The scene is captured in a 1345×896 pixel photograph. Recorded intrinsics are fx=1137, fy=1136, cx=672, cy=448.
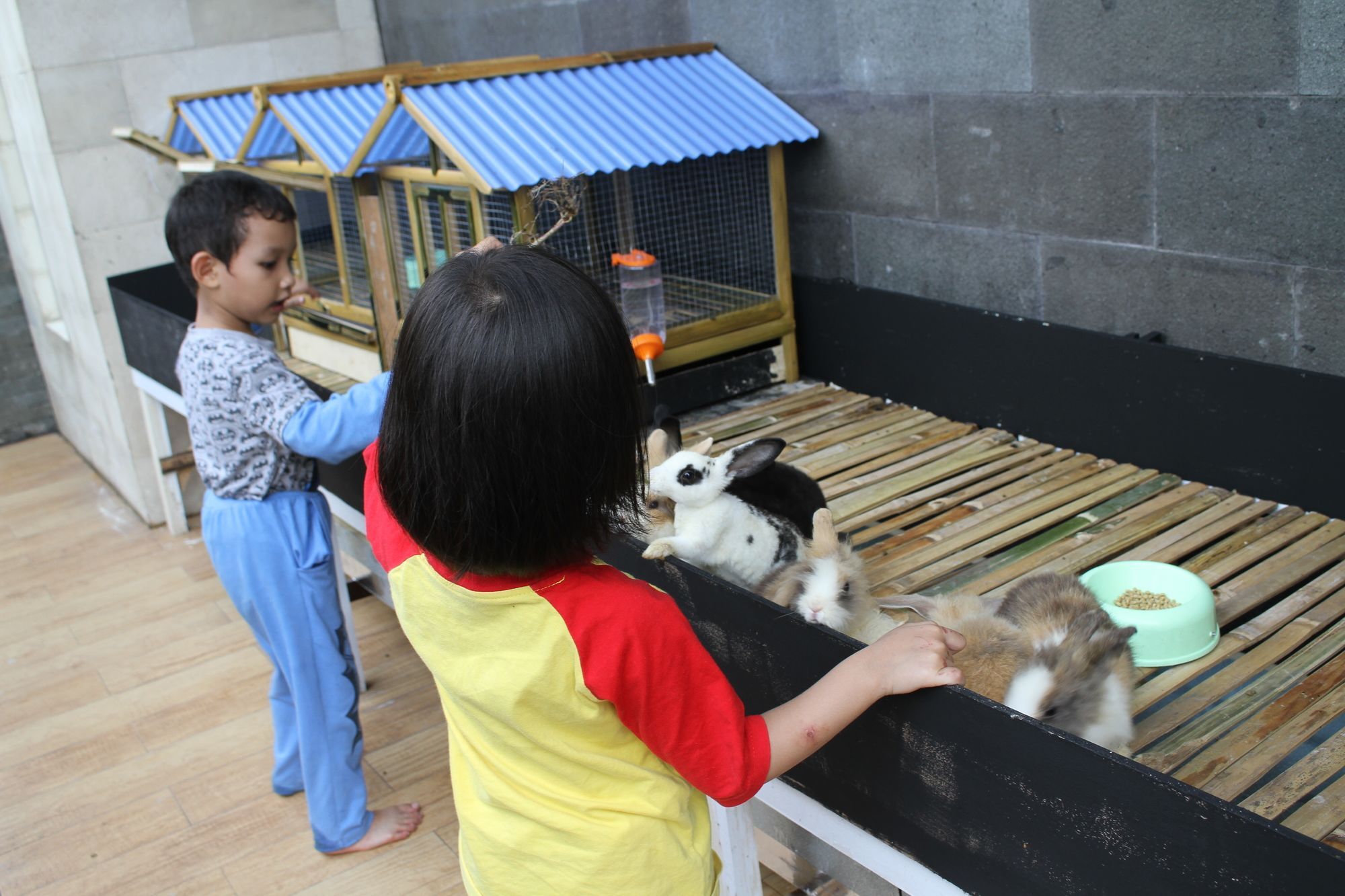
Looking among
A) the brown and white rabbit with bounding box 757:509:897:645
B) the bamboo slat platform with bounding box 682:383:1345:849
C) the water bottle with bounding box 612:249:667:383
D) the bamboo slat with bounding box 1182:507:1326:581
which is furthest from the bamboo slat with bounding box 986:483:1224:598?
the water bottle with bounding box 612:249:667:383

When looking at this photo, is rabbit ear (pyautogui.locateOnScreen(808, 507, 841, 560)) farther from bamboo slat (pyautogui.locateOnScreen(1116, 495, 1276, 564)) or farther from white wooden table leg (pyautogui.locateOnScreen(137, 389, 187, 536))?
white wooden table leg (pyautogui.locateOnScreen(137, 389, 187, 536))

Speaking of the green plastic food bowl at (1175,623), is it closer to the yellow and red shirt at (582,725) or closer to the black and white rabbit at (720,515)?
the black and white rabbit at (720,515)

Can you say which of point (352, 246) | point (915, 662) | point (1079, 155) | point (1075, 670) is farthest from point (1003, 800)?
point (352, 246)

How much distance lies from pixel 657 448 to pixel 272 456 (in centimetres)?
77

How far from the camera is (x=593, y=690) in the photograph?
1.05 meters

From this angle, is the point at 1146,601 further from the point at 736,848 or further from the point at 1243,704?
the point at 736,848

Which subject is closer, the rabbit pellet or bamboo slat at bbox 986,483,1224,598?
the rabbit pellet

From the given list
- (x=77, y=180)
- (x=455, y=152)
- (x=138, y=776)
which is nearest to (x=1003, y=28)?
(x=455, y=152)

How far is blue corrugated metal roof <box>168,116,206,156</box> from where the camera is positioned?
396 cm

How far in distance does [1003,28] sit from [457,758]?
2067 mm

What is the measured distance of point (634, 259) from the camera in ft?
9.02

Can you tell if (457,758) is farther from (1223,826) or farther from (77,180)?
(77,180)

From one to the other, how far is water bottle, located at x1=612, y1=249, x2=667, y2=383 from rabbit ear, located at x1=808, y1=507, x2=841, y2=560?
44.2 inches

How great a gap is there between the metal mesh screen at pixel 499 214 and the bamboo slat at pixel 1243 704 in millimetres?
1728
